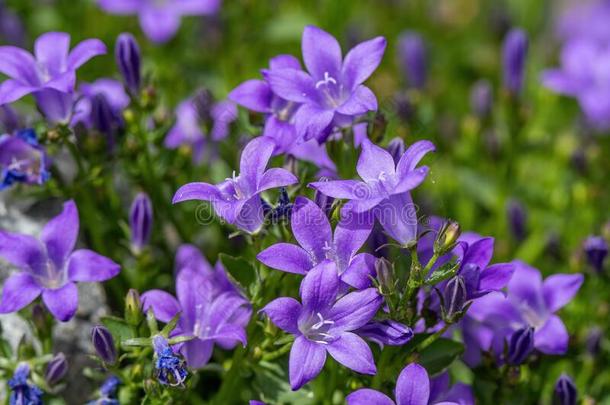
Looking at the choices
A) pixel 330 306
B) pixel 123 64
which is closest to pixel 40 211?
pixel 123 64

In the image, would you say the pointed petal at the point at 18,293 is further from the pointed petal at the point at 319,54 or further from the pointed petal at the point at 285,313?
the pointed petal at the point at 319,54

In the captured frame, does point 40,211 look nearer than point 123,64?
No

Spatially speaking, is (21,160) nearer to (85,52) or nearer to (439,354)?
(85,52)

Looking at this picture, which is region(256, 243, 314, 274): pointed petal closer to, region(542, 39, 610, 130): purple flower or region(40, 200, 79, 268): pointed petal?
region(40, 200, 79, 268): pointed petal

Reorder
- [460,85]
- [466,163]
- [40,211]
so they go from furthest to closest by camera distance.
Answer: [460,85], [466,163], [40,211]

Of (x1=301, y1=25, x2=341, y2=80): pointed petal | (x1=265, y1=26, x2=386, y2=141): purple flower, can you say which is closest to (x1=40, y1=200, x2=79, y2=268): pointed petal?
(x1=265, y1=26, x2=386, y2=141): purple flower

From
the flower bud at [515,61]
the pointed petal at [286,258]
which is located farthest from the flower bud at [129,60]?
the flower bud at [515,61]

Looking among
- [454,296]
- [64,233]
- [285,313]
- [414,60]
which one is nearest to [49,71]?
[64,233]

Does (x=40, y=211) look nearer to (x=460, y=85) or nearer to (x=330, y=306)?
(x=330, y=306)
